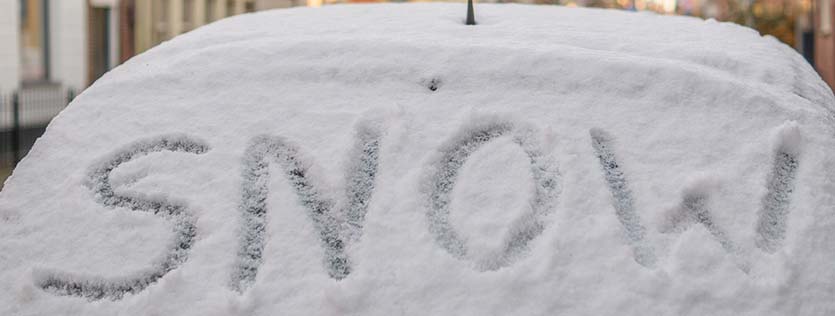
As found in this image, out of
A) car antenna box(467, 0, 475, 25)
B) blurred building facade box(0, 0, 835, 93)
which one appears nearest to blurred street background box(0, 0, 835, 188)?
blurred building facade box(0, 0, 835, 93)

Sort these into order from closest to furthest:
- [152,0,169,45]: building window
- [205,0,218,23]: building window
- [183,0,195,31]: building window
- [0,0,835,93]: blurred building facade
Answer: [0,0,835,93]: blurred building facade
[152,0,169,45]: building window
[183,0,195,31]: building window
[205,0,218,23]: building window

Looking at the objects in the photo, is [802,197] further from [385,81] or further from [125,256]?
[125,256]

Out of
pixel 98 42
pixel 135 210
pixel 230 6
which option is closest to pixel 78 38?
pixel 98 42

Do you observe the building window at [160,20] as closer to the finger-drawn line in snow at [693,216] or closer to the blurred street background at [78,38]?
the blurred street background at [78,38]

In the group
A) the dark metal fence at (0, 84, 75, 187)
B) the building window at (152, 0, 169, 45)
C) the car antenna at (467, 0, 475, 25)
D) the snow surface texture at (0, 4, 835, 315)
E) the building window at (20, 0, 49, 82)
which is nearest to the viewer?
the snow surface texture at (0, 4, 835, 315)

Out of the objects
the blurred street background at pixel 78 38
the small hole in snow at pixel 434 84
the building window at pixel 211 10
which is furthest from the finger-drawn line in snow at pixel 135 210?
the building window at pixel 211 10

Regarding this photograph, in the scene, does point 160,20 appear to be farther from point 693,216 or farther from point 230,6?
point 693,216

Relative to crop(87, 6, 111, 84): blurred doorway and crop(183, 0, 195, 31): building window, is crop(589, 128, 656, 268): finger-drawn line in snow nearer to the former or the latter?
crop(87, 6, 111, 84): blurred doorway
